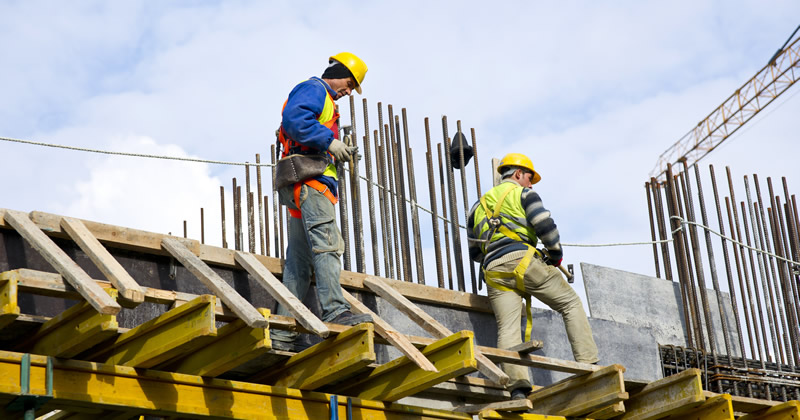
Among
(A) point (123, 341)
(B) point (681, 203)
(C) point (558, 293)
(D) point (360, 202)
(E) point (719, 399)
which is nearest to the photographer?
(A) point (123, 341)

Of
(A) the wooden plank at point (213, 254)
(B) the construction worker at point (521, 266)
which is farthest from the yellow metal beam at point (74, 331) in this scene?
(B) the construction worker at point (521, 266)

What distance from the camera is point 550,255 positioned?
9.03 m

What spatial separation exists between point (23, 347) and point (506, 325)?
12.8 feet

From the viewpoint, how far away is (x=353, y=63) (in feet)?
27.3

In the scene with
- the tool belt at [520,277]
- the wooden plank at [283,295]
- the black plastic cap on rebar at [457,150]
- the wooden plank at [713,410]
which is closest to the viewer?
the wooden plank at [283,295]

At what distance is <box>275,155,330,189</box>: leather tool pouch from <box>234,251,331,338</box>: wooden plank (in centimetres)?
61

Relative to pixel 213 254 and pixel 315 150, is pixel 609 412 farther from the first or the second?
pixel 213 254

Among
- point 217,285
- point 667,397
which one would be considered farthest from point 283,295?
point 667,397

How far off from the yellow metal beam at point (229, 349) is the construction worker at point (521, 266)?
2.91m

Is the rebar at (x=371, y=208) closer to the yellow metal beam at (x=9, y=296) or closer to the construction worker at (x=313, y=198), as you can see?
the construction worker at (x=313, y=198)

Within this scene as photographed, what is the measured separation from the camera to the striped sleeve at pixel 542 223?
350 inches

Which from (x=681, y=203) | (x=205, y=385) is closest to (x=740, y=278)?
(x=681, y=203)

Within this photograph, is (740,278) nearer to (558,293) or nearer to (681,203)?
(681,203)

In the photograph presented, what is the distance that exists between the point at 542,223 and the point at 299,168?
2.26m
